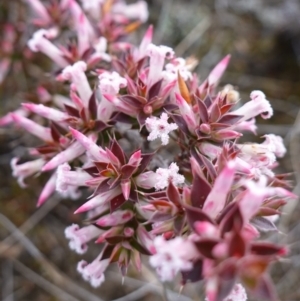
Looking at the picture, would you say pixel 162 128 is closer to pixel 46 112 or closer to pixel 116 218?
pixel 116 218

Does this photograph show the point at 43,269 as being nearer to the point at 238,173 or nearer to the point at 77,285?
the point at 77,285

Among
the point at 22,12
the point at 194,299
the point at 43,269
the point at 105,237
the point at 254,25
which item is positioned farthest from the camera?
the point at 254,25

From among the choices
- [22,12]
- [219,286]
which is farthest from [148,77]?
[22,12]

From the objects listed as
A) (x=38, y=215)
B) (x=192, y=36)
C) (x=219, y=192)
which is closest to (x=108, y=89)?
(x=219, y=192)

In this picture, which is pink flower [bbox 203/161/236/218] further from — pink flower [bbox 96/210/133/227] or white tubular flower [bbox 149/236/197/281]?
pink flower [bbox 96/210/133/227]

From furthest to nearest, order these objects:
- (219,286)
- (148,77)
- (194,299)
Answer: (194,299) < (148,77) < (219,286)

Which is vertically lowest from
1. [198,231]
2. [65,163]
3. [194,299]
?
[194,299]

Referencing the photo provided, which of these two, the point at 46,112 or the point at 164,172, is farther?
the point at 46,112
